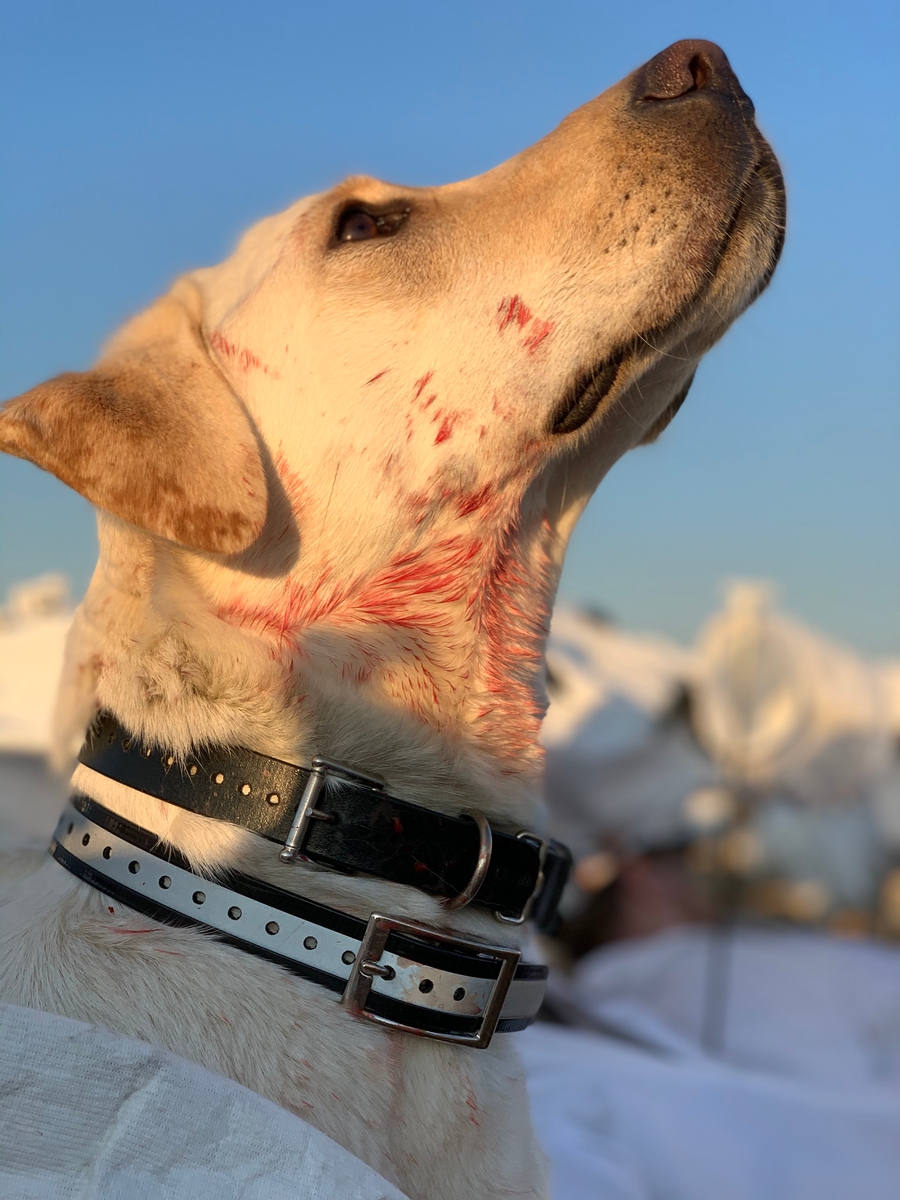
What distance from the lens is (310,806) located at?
4.52ft

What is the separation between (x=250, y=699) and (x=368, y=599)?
27 centimetres

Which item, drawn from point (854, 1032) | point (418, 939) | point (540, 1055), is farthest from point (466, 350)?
point (854, 1032)

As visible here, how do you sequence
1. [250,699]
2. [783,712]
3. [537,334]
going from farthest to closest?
1. [783,712]
2. [537,334]
3. [250,699]

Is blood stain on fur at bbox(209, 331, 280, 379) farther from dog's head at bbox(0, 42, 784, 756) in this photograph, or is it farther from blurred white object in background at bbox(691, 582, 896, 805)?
blurred white object in background at bbox(691, 582, 896, 805)

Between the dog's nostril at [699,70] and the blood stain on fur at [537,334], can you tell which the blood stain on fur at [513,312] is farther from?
the dog's nostril at [699,70]

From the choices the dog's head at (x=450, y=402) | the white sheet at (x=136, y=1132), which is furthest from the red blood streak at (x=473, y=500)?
the white sheet at (x=136, y=1132)

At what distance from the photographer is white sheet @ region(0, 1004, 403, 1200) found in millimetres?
1061

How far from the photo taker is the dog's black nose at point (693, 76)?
164 cm

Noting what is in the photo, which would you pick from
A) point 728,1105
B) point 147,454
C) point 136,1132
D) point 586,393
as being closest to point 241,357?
point 147,454

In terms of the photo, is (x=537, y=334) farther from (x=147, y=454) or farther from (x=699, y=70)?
(x=147, y=454)

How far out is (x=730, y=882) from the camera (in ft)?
23.1

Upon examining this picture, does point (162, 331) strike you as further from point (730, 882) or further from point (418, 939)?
point (730, 882)

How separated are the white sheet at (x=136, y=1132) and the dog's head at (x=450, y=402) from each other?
59cm

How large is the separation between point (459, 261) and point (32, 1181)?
1365 mm
